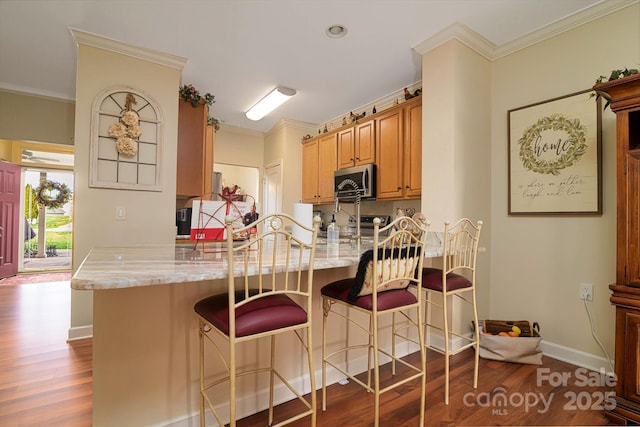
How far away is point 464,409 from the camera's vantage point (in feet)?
5.71

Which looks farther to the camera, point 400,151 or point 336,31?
point 400,151

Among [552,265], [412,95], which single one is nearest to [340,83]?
[412,95]

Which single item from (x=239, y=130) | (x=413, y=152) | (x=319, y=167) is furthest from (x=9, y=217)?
(x=413, y=152)

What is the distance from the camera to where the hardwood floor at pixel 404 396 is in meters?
1.65

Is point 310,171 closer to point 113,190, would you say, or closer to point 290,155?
point 290,155

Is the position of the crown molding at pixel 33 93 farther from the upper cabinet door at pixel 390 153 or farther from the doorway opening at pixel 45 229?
the upper cabinet door at pixel 390 153

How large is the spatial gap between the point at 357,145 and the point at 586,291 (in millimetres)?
2621

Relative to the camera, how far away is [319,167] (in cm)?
459

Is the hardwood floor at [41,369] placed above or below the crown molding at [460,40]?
below

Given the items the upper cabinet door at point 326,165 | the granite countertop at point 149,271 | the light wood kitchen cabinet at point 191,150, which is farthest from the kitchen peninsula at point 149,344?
the upper cabinet door at point 326,165

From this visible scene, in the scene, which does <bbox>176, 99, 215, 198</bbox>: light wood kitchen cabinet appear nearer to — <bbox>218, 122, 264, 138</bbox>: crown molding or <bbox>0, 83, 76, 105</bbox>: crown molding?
<bbox>218, 122, 264, 138</bbox>: crown molding

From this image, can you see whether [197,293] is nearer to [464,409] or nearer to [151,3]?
[464,409]

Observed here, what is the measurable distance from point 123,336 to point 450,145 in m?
2.45

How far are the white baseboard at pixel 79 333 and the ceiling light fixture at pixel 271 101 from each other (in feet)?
9.76
